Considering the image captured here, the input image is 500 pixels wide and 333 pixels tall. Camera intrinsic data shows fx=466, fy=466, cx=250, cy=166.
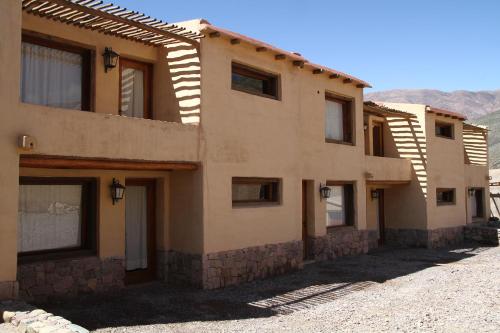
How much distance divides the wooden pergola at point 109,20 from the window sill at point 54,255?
4527mm

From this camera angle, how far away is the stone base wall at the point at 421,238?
1819cm

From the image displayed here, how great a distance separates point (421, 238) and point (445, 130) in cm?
525

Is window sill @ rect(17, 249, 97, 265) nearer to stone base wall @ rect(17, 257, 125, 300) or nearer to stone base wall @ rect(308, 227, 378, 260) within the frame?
stone base wall @ rect(17, 257, 125, 300)

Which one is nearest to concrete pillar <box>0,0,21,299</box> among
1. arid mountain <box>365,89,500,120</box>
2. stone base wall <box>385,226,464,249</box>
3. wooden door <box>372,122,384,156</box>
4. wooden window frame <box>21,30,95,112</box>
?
wooden window frame <box>21,30,95,112</box>

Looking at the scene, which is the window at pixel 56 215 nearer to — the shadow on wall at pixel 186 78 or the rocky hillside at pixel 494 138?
the shadow on wall at pixel 186 78

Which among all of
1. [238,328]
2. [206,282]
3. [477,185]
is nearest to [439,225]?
[477,185]

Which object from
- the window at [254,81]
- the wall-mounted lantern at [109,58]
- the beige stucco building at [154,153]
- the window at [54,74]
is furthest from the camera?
the window at [254,81]

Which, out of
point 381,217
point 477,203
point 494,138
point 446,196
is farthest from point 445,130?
point 494,138

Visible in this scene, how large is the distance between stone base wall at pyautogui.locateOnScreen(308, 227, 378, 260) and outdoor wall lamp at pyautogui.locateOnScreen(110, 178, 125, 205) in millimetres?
6346

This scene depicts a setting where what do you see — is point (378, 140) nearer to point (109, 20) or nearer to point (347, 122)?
point (347, 122)

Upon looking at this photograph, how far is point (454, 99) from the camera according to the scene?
487 feet

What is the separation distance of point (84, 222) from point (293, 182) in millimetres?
5464

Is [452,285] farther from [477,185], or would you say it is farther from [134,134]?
[477,185]

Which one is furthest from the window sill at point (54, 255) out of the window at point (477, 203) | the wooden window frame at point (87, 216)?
the window at point (477, 203)
